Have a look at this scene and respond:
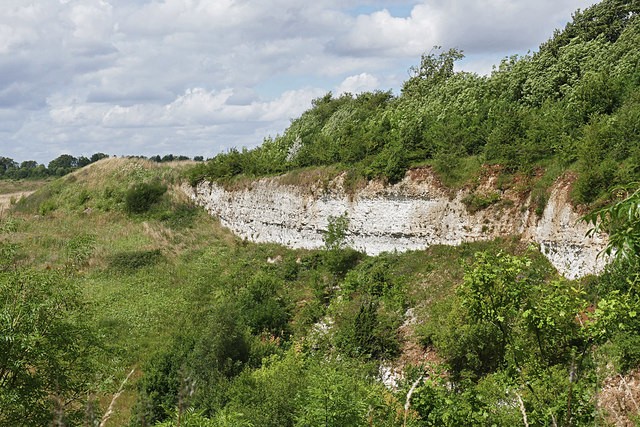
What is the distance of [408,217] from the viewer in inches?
984

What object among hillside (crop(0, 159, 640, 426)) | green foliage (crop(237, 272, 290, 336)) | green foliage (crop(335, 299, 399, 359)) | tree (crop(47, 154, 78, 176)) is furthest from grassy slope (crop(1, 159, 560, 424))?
tree (crop(47, 154, 78, 176))

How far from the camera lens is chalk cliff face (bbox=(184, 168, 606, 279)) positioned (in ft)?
56.7

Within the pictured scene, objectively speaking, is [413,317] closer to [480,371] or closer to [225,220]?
[480,371]

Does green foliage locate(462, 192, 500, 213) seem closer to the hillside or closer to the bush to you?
the hillside

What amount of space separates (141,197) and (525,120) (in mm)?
38129

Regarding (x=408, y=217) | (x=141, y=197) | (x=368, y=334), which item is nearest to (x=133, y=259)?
(x=141, y=197)

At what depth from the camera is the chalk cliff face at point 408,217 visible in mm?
17297

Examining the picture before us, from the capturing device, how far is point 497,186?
21.0m

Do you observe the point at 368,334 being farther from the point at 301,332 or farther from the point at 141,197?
the point at 141,197

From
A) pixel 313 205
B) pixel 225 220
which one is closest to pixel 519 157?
pixel 313 205

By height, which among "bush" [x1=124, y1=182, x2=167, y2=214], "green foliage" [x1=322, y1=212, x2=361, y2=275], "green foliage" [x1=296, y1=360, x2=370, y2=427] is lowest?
"green foliage" [x1=296, y1=360, x2=370, y2=427]

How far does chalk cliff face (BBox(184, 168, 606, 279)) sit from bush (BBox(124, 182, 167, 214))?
10.9 meters

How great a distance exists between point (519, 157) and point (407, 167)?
676 centimetres

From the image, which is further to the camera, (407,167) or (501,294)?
(407,167)
